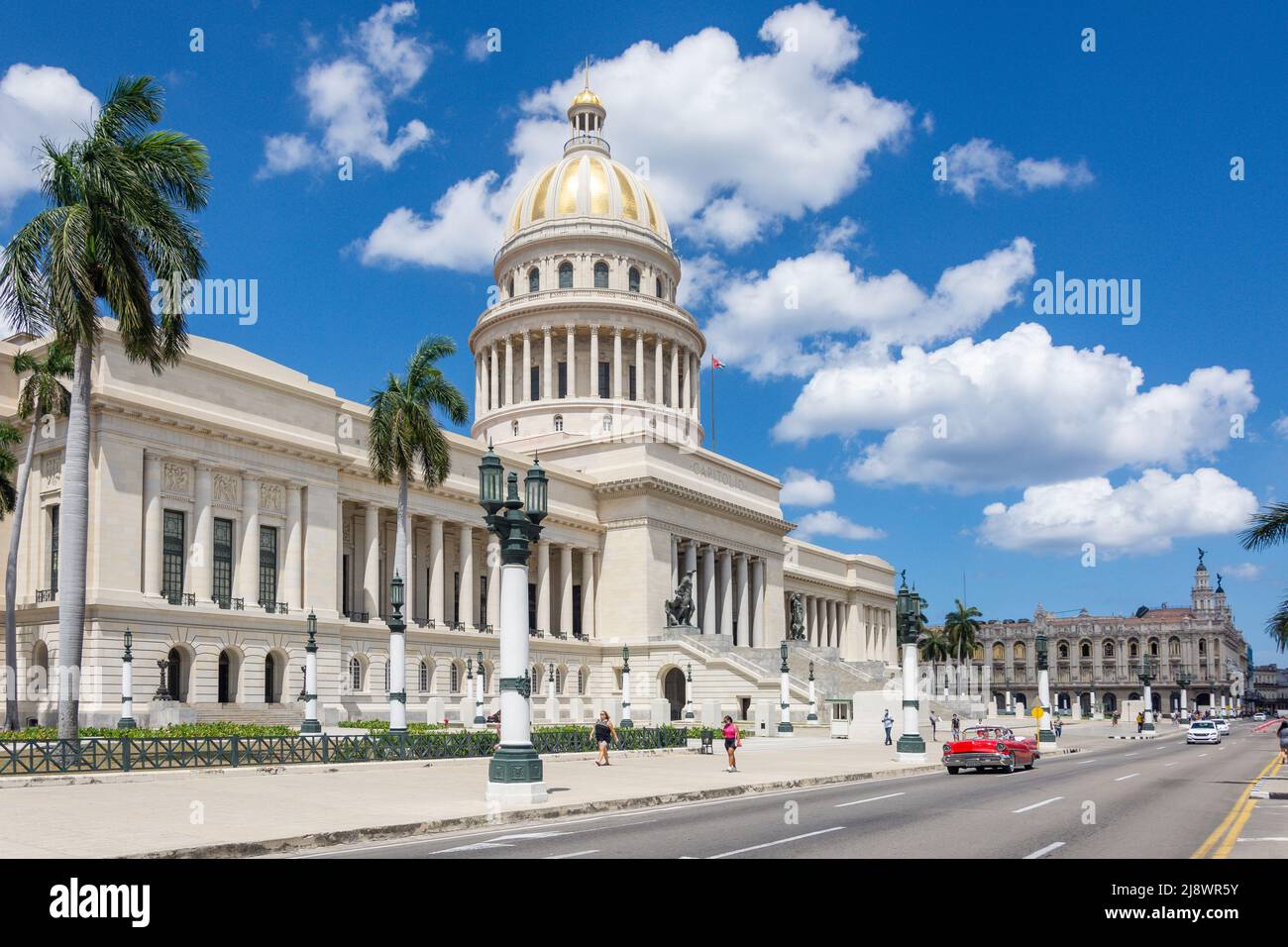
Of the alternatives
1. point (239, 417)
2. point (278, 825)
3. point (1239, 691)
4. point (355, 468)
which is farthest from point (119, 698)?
point (1239, 691)

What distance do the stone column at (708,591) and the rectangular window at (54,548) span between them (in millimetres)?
44088

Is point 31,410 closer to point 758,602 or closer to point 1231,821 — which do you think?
point 1231,821

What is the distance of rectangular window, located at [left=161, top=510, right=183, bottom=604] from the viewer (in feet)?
165

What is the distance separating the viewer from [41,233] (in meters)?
34.3

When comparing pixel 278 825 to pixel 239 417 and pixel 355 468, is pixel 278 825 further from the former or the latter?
pixel 355 468

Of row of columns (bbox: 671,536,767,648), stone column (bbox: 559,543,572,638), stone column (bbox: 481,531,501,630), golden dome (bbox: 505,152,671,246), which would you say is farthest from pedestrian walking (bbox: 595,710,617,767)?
golden dome (bbox: 505,152,671,246)

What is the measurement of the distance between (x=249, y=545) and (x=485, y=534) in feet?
71.4

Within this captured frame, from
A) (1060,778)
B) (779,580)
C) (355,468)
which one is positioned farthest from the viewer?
(779,580)

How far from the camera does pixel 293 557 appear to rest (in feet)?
184

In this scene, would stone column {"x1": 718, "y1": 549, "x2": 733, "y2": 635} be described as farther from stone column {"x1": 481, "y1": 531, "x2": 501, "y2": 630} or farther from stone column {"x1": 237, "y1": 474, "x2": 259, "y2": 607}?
stone column {"x1": 237, "y1": 474, "x2": 259, "y2": 607}

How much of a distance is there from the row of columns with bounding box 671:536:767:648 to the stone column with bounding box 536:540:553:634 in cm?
908

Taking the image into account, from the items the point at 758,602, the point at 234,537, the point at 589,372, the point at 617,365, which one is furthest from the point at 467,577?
the point at 589,372

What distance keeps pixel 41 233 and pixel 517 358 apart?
219ft
